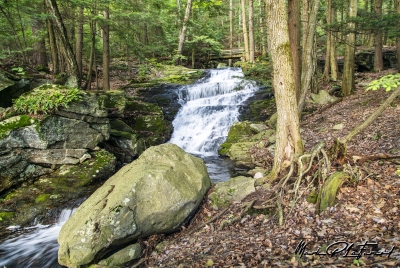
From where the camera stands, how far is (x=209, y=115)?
13969 mm

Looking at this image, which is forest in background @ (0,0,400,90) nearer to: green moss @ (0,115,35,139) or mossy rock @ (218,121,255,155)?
green moss @ (0,115,35,139)

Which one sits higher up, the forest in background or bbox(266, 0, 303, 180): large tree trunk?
the forest in background

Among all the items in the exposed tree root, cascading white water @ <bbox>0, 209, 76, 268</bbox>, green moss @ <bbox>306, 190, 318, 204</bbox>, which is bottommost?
cascading white water @ <bbox>0, 209, 76, 268</bbox>

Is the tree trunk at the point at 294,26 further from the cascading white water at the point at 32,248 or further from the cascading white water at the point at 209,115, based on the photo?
the cascading white water at the point at 32,248

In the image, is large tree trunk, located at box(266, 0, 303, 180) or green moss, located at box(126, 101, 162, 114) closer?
large tree trunk, located at box(266, 0, 303, 180)

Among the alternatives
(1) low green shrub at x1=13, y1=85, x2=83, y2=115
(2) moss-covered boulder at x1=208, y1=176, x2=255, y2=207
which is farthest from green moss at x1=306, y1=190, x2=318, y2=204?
(1) low green shrub at x1=13, y1=85, x2=83, y2=115

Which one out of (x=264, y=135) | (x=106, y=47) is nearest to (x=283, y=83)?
(x=264, y=135)

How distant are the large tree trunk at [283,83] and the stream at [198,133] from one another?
3387mm

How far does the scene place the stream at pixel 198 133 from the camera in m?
5.39

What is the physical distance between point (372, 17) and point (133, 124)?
1165 centimetres

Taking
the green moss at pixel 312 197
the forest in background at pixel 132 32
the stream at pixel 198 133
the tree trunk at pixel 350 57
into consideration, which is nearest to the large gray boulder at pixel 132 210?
the stream at pixel 198 133

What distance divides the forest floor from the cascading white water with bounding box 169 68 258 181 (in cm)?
443

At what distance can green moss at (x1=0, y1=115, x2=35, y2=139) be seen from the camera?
7.72 m

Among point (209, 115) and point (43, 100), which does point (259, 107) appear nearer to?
point (209, 115)
